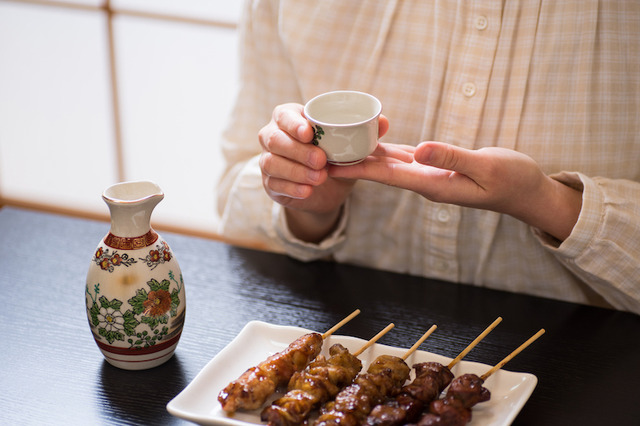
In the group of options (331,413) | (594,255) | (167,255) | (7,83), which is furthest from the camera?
(7,83)

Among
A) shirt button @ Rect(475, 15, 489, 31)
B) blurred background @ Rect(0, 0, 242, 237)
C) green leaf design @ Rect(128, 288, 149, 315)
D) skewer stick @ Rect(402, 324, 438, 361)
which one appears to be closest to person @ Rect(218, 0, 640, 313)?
shirt button @ Rect(475, 15, 489, 31)

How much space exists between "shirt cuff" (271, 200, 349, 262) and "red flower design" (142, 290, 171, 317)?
1.55ft

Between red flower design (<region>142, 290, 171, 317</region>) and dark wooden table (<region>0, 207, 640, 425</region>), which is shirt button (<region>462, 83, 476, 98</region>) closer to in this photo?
dark wooden table (<region>0, 207, 640, 425</region>)

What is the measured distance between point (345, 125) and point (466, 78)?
46 cm

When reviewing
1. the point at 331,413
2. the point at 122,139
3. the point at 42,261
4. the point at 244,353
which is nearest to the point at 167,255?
the point at 244,353

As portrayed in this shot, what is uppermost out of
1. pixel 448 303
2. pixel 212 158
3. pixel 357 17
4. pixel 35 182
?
pixel 357 17

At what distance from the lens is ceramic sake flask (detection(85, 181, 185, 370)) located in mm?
1084

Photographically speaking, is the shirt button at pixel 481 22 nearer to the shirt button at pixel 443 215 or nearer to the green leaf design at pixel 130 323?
the shirt button at pixel 443 215

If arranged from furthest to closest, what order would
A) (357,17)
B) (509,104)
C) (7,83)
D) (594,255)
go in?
1. (7,83)
2. (357,17)
3. (509,104)
4. (594,255)

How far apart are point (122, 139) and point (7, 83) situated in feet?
2.56

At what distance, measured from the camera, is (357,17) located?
159cm

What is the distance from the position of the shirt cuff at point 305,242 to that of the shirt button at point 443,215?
9.4 inches

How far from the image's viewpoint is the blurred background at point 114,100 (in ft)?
10.3

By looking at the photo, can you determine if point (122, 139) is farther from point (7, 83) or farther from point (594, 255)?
point (594, 255)
